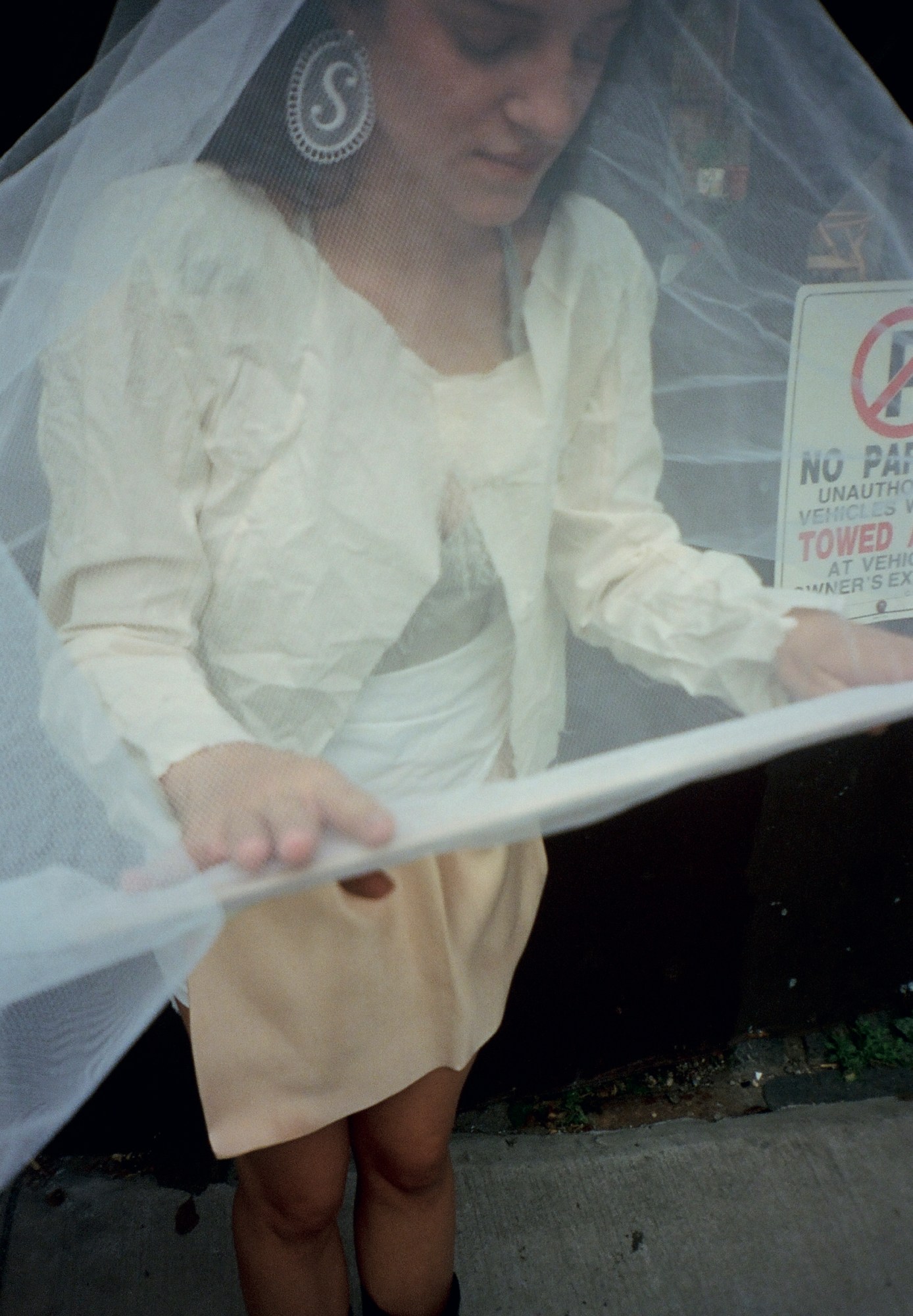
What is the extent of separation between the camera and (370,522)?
3.07 feet

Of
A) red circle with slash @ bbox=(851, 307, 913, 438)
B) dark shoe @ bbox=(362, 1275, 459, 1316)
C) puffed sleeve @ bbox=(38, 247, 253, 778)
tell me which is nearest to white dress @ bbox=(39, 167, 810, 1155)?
puffed sleeve @ bbox=(38, 247, 253, 778)

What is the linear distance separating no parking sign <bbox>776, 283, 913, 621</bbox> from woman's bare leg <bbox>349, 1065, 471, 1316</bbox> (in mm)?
802

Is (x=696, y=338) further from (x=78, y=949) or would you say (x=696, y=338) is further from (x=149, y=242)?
(x=78, y=949)

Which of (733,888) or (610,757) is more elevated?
(610,757)

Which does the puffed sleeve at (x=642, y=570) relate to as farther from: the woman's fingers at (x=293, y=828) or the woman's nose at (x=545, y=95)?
the woman's fingers at (x=293, y=828)

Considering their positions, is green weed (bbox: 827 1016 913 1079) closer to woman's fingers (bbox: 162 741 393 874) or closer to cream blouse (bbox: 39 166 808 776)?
cream blouse (bbox: 39 166 808 776)

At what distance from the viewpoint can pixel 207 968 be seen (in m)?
1.14

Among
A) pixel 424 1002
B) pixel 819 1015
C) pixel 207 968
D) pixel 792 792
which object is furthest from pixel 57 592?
pixel 819 1015

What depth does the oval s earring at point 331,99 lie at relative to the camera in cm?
85

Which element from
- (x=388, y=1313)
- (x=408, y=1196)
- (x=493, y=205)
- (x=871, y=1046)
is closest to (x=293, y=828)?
(x=493, y=205)

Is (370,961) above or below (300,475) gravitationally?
below

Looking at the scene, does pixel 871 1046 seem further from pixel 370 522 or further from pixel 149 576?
pixel 149 576

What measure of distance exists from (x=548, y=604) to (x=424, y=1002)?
1.67 feet

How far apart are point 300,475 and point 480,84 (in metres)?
0.35
